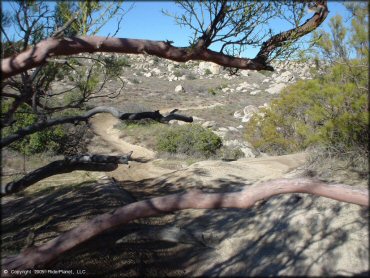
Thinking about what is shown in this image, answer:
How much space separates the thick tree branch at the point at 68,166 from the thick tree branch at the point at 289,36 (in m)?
2.42

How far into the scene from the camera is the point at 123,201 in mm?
8664

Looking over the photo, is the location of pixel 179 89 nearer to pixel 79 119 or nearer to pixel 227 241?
pixel 227 241

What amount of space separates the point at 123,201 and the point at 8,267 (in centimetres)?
531

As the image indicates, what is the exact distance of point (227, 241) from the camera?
631 centimetres

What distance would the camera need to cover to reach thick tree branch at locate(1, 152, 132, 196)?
394 centimetres

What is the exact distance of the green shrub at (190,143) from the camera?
17125 millimetres

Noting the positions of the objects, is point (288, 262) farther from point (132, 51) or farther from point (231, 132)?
point (231, 132)

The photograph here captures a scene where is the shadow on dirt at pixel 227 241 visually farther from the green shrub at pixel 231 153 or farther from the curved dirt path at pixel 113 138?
the green shrub at pixel 231 153

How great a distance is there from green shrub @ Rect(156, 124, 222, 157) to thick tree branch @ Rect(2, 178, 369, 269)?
44.8 ft

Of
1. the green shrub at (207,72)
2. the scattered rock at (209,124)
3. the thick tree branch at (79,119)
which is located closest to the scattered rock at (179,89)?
the green shrub at (207,72)

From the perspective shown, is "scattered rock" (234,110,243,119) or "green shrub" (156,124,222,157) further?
"scattered rock" (234,110,243,119)

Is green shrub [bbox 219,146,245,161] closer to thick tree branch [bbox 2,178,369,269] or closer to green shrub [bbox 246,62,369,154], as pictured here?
green shrub [bbox 246,62,369,154]

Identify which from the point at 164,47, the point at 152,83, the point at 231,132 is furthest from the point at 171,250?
the point at 152,83

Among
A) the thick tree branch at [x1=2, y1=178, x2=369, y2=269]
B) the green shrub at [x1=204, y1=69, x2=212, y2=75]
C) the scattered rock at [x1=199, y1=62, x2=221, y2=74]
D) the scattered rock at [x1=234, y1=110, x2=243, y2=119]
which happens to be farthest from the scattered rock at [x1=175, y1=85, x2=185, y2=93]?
the thick tree branch at [x1=2, y1=178, x2=369, y2=269]
